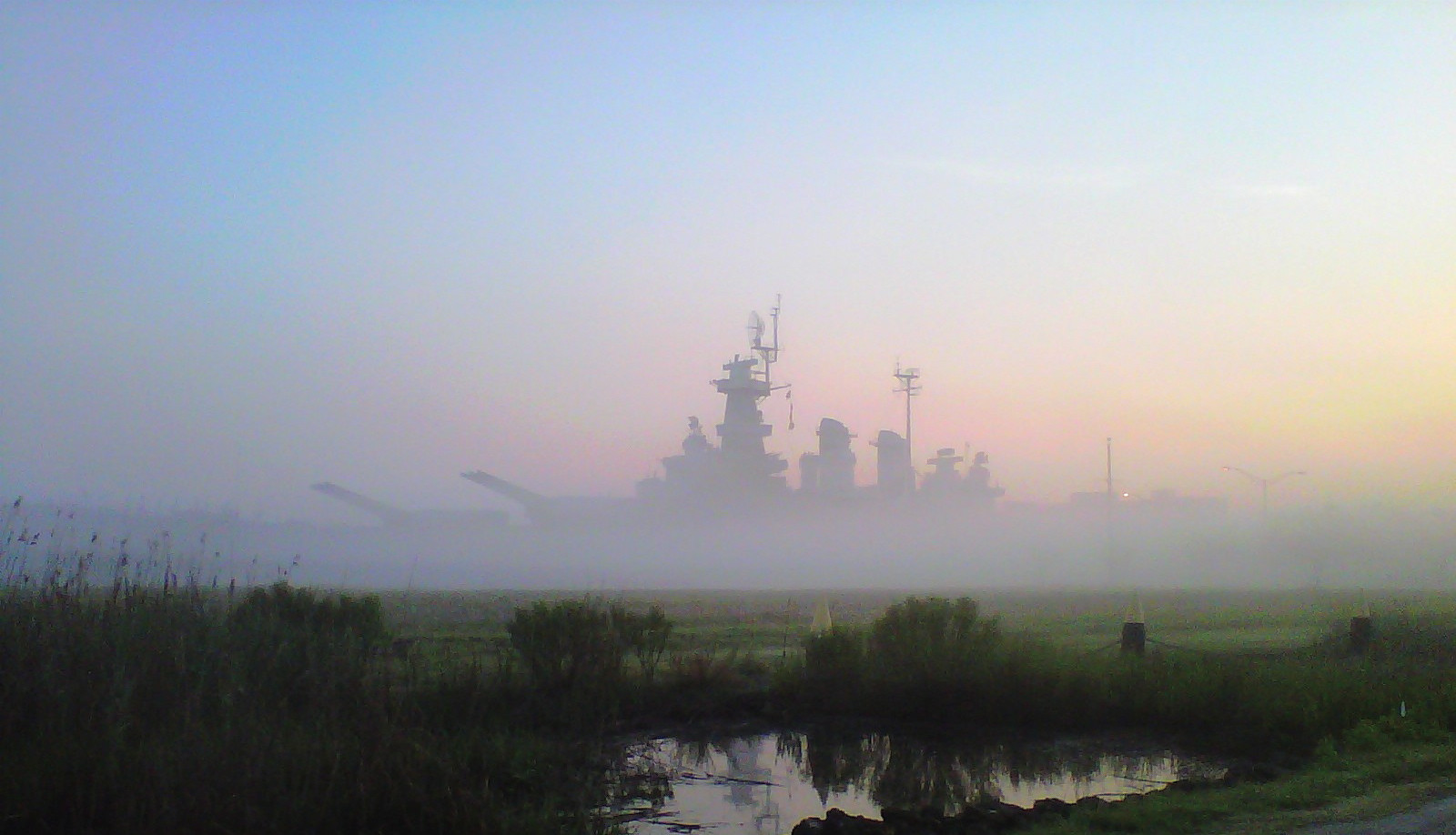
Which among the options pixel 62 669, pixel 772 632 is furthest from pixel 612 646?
pixel 772 632

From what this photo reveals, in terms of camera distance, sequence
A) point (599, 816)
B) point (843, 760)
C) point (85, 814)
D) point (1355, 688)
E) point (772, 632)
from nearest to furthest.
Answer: point (85, 814), point (599, 816), point (843, 760), point (1355, 688), point (772, 632)

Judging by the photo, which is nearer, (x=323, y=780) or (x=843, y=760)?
(x=323, y=780)

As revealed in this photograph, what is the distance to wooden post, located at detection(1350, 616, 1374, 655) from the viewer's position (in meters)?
20.7

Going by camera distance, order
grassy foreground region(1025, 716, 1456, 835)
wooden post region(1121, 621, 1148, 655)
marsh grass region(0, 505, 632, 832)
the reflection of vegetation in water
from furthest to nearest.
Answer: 1. wooden post region(1121, 621, 1148, 655)
2. the reflection of vegetation in water
3. grassy foreground region(1025, 716, 1456, 835)
4. marsh grass region(0, 505, 632, 832)

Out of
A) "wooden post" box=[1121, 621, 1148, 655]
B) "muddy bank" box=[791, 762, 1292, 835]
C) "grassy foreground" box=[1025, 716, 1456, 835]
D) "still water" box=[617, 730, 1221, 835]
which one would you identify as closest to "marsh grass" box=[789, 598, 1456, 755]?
"wooden post" box=[1121, 621, 1148, 655]

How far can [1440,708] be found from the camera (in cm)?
1344

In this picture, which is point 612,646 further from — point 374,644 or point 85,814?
point 85,814

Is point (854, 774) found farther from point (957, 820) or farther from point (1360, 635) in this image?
point (1360, 635)

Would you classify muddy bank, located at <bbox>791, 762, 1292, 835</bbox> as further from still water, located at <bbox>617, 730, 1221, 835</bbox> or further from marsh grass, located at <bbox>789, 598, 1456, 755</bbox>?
marsh grass, located at <bbox>789, 598, 1456, 755</bbox>

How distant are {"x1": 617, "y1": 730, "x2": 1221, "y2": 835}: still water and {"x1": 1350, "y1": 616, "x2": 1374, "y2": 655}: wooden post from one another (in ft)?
32.1

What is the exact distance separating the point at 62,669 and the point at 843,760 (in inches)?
334

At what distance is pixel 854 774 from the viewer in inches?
484

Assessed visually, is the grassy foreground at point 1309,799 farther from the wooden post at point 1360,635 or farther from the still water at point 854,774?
the wooden post at point 1360,635

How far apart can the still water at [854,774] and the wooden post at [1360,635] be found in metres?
9.78
